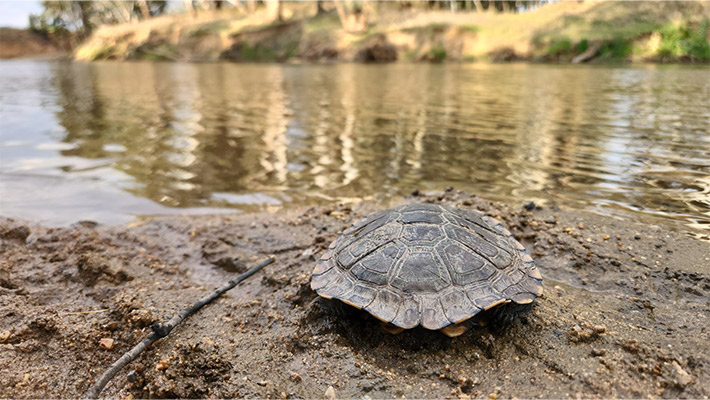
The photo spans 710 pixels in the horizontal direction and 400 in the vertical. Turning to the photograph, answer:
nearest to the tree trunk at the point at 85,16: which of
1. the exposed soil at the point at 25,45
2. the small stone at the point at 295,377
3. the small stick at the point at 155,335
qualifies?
the exposed soil at the point at 25,45

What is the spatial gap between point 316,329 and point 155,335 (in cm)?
101

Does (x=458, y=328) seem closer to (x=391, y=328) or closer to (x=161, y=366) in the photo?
(x=391, y=328)

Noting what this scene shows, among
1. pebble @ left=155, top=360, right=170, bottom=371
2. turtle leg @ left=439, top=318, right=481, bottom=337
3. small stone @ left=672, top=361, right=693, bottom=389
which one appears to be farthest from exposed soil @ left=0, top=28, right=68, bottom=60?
small stone @ left=672, top=361, right=693, bottom=389

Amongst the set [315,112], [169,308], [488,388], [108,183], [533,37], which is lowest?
[488,388]

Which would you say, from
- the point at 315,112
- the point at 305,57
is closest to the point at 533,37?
the point at 305,57

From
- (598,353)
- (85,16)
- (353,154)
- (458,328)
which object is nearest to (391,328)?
(458,328)

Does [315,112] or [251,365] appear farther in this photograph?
[315,112]

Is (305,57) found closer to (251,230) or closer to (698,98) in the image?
(698,98)

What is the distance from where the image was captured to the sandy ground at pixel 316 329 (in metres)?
2.31

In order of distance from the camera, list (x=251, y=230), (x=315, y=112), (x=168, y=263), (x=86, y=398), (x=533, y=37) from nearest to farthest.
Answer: (x=86, y=398) < (x=168, y=263) < (x=251, y=230) < (x=315, y=112) < (x=533, y=37)

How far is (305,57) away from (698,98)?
35369 millimetres

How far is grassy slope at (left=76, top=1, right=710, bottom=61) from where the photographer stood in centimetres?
2998

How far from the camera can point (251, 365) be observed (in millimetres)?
2494

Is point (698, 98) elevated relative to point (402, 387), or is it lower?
elevated
